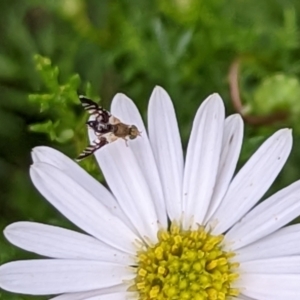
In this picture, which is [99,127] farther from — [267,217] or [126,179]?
[267,217]

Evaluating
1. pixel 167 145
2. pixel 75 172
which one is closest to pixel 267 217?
pixel 167 145

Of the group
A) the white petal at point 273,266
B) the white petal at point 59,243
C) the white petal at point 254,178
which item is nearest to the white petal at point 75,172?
the white petal at point 59,243

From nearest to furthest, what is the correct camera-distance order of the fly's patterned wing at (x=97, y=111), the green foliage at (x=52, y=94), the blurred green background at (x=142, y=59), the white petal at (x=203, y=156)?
the fly's patterned wing at (x=97, y=111)
the white petal at (x=203, y=156)
the green foliage at (x=52, y=94)
the blurred green background at (x=142, y=59)

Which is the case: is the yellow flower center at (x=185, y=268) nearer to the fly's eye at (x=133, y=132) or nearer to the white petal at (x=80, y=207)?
the white petal at (x=80, y=207)

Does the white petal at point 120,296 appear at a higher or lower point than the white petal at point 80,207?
lower

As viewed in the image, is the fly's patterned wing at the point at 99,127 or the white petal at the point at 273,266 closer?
the fly's patterned wing at the point at 99,127

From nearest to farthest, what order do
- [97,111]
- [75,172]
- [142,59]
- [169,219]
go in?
[97,111], [75,172], [169,219], [142,59]

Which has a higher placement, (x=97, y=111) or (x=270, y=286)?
(x=97, y=111)
